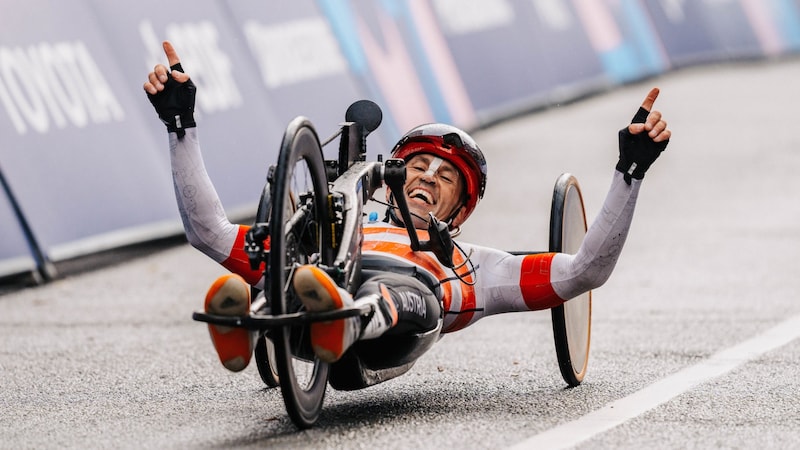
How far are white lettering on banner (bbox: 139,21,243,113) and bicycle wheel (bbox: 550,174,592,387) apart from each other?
4.95 metres

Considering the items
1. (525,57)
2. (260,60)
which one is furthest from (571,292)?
(525,57)

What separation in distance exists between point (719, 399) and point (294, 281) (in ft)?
6.10

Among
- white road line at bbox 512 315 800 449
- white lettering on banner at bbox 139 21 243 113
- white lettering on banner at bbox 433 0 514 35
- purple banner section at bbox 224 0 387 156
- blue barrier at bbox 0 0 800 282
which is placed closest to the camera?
white road line at bbox 512 315 800 449

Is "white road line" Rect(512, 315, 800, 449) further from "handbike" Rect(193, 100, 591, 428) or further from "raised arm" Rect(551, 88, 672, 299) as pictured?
"raised arm" Rect(551, 88, 672, 299)

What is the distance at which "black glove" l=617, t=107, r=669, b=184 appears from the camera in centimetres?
496

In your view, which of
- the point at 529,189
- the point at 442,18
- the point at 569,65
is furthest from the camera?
the point at 569,65

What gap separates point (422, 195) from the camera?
18.3 feet

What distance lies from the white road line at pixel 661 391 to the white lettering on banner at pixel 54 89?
451 centimetres

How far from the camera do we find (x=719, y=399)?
5.41 meters

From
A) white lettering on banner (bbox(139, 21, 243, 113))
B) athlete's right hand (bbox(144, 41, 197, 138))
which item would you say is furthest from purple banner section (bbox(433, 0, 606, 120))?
athlete's right hand (bbox(144, 41, 197, 138))

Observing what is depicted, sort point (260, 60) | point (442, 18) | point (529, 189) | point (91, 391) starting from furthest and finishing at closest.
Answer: point (442, 18) < point (529, 189) < point (260, 60) < point (91, 391)

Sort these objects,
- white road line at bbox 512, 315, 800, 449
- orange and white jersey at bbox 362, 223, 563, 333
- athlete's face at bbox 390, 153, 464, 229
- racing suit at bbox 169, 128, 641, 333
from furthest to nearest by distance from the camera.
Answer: athlete's face at bbox 390, 153, 464, 229 < orange and white jersey at bbox 362, 223, 563, 333 < racing suit at bbox 169, 128, 641, 333 < white road line at bbox 512, 315, 800, 449

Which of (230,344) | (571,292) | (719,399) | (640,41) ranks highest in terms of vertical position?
(230,344)

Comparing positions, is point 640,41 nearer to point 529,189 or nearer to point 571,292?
point 529,189
